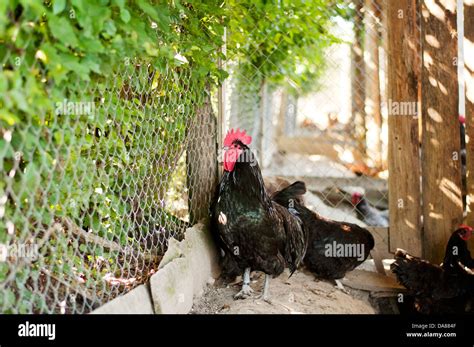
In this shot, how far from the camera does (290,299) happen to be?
159 inches

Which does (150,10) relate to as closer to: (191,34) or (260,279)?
(191,34)

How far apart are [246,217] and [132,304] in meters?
1.26

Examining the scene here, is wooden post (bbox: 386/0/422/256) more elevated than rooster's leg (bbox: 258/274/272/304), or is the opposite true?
wooden post (bbox: 386/0/422/256)

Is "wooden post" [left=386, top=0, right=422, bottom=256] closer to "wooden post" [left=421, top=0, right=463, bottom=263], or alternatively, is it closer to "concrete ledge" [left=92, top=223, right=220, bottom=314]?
"wooden post" [left=421, top=0, right=463, bottom=263]

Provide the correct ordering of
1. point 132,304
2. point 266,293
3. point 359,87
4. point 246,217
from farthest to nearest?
point 359,87
point 266,293
point 246,217
point 132,304

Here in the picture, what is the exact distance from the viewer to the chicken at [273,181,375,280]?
459 centimetres

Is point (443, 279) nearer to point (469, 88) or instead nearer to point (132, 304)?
point (469, 88)

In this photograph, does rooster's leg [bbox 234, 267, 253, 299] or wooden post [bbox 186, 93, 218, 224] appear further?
wooden post [bbox 186, 93, 218, 224]

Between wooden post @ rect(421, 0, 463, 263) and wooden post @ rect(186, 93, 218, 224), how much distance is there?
1.82m

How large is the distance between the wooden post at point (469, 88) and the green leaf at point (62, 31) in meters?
3.31

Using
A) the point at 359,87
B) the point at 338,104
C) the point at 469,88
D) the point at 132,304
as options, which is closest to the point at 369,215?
the point at 469,88

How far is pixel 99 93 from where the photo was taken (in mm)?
2785

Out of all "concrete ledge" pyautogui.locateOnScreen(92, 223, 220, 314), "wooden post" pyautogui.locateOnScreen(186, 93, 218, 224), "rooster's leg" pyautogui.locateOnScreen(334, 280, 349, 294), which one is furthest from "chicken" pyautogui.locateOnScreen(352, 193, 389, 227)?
"concrete ledge" pyautogui.locateOnScreen(92, 223, 220, 314)

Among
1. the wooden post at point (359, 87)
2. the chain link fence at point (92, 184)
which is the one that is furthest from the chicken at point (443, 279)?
the wooden post at point (359, 87)
